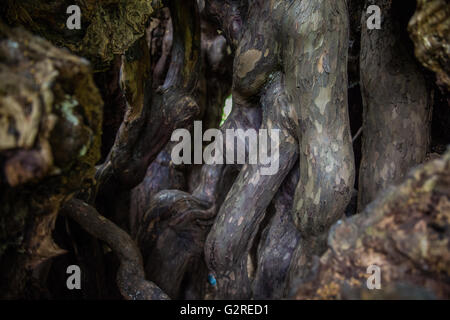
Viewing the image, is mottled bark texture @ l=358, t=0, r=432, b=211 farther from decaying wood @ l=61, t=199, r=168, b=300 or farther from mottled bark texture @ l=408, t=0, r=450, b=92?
decaying wood @ l=61, t=199, r=168, b=300

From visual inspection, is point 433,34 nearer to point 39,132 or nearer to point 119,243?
point 39,132

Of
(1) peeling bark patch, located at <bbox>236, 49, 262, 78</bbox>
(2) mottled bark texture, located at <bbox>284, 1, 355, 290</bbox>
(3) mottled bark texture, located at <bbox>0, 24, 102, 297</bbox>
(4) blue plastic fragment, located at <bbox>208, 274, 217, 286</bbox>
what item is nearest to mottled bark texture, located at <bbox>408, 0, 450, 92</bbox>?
(2) mottled bark texture, located at <bbox>284, 1, 355, 290</bbox>

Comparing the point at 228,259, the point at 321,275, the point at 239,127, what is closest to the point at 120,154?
the point at 239,127

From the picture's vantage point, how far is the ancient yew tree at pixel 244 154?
0.71m

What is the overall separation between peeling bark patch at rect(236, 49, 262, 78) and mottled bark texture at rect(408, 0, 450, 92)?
1.66 feet

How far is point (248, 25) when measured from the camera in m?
1.34

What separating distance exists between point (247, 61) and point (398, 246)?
813 mm

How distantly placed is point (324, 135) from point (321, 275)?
0.46 m

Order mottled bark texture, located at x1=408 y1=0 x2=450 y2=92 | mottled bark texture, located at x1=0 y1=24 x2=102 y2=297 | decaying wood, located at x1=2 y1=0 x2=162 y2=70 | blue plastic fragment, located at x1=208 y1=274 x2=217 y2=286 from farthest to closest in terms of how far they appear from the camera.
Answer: blue plastic fragment, located at x1=208 y1=274 x2=217 y2=286, decaying wood, located at x1=2 y1=0 x2=162 y2=70, mottled bark texture, located at x1=408 y1=0 x2=450 y2=92, mottled bark texture, located at x1=0 y1=24 x2=102 y2=297

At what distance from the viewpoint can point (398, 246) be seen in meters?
0.71

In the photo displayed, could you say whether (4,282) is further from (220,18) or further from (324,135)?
(220,18)

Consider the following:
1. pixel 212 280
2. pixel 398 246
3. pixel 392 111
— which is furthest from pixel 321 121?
pixel 212 280

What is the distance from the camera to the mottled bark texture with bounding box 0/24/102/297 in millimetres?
656

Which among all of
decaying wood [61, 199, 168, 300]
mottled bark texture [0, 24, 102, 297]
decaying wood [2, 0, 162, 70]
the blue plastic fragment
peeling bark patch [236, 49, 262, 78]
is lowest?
the blue plastic fragment
